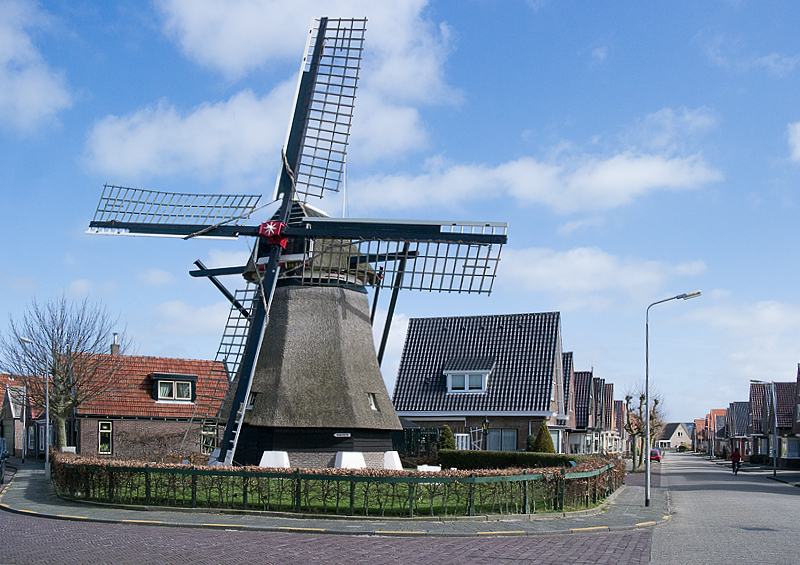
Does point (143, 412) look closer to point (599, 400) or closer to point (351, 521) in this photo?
point (351, 521)

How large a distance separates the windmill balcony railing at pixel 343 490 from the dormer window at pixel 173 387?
19038 millimetres

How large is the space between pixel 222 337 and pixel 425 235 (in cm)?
735

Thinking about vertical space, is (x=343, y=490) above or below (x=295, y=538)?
above

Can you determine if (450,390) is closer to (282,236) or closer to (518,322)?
(518,322)

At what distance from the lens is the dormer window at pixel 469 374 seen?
37.3 metres

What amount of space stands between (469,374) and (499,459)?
7.36 metres

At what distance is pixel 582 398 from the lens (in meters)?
51.4


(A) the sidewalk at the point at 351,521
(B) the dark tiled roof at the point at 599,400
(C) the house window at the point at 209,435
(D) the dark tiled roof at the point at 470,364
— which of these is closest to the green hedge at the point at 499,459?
(D) the dark tiled roof at the point at 470,364

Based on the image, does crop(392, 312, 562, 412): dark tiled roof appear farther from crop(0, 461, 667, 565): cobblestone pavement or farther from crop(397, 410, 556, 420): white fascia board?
crop(0, 461, 667, 565): cobblestone pavement

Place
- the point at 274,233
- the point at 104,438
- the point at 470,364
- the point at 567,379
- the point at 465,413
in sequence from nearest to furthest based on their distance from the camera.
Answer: the point at 274,233 < the point at 104,438 < the point at 465,413 < the point at 470,364 < the point at 567,379

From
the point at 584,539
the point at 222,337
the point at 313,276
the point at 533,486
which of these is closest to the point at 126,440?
the point at 222,337

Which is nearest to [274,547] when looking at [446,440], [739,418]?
[446,440]

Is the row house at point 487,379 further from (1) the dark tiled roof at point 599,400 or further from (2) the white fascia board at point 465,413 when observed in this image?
(1) the dark tiled roof at point 599,400

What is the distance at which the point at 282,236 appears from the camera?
77.2ft
